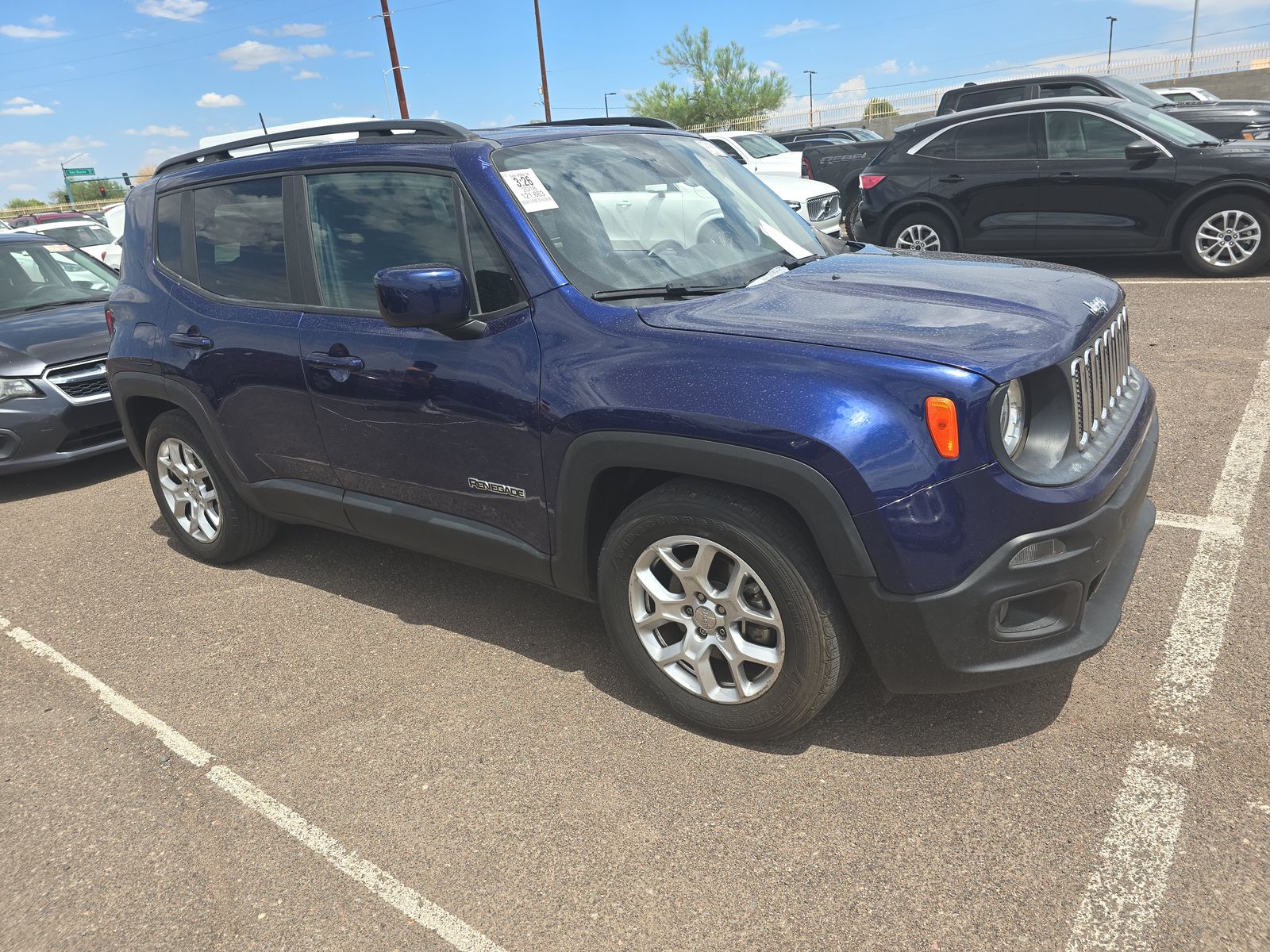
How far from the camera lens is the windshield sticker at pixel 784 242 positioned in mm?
3686

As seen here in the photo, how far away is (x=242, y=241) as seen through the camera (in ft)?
13.3

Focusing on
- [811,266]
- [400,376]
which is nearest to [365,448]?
[400,376]

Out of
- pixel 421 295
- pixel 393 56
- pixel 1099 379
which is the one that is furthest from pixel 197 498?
pixel 393 56

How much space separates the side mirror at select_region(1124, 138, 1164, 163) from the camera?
27.9ft

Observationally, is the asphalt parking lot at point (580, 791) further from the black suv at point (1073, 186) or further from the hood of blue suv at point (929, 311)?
the black suv at point (1073, 186)

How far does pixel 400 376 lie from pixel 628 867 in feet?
5.85

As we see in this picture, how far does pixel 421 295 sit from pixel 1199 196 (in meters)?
8.11

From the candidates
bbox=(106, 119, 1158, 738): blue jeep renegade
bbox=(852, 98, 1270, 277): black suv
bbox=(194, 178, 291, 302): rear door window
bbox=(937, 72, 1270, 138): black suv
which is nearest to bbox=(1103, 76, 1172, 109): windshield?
bbox=(937, 72, 1270, 138): black suv

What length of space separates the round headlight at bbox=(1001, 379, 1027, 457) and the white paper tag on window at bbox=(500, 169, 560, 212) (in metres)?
1.58

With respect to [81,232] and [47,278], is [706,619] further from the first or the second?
[81,232]

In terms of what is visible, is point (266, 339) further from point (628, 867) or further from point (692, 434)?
point (628, 867)

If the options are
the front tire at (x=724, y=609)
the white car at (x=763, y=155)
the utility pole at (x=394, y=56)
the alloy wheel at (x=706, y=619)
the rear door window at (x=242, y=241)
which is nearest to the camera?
the front tire at (x=724, y=609)

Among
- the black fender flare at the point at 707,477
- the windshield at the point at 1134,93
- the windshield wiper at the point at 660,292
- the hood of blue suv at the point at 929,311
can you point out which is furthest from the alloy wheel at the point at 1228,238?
the black fender flare at the point at 707,477

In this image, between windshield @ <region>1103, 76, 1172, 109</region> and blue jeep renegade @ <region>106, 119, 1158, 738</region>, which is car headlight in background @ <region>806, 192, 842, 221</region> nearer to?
windshield @ <region>1103, 76, 1172, 109</region>
